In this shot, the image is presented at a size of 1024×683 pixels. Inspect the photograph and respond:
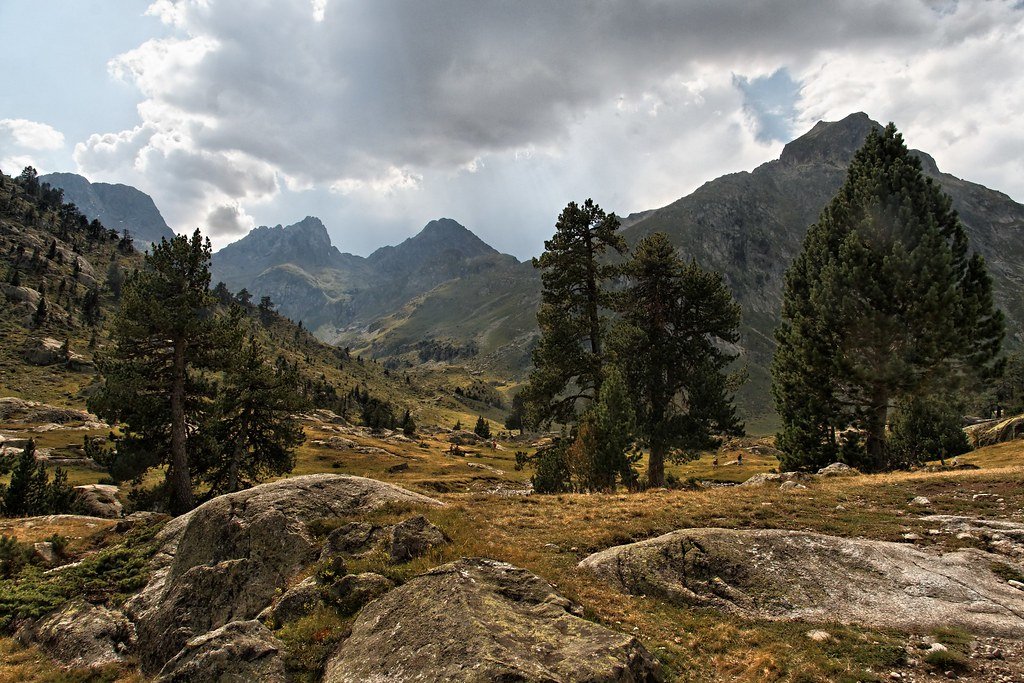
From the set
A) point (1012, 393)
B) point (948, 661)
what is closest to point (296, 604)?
point (948, 661)

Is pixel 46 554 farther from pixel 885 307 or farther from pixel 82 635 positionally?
pixel 885 307

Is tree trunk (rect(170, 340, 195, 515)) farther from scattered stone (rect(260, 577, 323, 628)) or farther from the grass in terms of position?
scattered stone (rect(260, 577, 323, 628))

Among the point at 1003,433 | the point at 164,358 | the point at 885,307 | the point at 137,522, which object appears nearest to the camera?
the point at 137,522

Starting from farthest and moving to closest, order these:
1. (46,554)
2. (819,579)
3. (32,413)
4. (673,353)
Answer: (32,413) < (673,353) < (46,554) < (819,579)

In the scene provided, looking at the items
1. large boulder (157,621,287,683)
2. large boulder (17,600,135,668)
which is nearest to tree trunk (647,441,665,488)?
large boulder (17,600,135,668)

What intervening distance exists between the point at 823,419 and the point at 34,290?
219 metres

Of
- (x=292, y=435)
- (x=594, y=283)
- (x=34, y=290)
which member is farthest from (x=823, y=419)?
(x=34, y=290)

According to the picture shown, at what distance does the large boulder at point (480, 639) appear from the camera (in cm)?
718

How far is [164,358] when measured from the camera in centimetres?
3312

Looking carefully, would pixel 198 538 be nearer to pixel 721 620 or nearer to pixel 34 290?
pixel 721 620

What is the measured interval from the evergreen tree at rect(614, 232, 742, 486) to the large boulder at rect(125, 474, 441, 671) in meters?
23.5

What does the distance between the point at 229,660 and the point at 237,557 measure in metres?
6.60

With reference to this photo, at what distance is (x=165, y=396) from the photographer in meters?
33.5

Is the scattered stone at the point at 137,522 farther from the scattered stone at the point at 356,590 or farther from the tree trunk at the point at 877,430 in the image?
the tree trunk at the point at 877,430
